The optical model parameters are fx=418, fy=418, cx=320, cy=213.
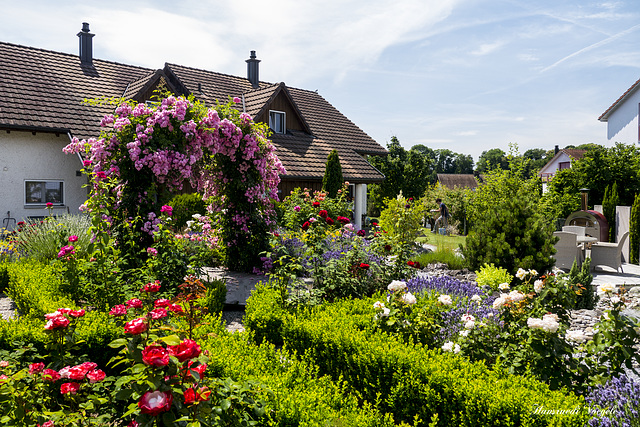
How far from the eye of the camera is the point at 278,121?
61.0 feet

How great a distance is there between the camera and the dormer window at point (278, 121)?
18348 mm

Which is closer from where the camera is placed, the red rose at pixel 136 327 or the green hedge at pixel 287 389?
the red rose at pixel 136 327

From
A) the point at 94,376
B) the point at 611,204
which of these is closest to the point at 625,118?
the point at 611,204

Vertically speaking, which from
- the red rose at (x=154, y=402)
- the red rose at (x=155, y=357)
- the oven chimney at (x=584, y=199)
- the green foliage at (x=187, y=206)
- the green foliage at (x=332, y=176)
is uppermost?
the green foliage at (x=332, y=176)

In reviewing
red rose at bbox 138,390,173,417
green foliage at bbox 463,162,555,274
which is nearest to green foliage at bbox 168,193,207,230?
green foliage at bbox 463,162,555,274

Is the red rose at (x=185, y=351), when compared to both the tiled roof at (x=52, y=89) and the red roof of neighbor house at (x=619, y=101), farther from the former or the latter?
the red roof of neighbor house at (x=619, y=101)

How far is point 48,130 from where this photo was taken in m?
13.1

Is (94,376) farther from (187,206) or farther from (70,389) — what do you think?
(187,206)

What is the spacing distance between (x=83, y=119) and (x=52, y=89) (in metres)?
1.80

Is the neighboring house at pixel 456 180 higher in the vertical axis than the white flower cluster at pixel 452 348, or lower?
higher

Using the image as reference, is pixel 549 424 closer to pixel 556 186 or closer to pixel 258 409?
pixel 258 409

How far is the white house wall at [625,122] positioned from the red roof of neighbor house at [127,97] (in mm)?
13562

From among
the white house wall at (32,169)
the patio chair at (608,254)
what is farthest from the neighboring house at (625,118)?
the white house wall at (32,169)

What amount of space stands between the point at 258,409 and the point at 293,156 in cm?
1499
